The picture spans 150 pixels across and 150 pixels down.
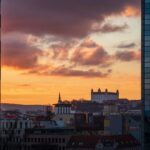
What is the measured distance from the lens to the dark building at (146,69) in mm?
39875

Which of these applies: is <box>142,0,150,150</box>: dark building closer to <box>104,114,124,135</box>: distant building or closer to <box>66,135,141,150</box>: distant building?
<box>66,135,141,150</box>: distant building

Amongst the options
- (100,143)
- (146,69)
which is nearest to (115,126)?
(100,143)

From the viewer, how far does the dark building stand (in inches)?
1570

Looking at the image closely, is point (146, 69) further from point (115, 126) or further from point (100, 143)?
point (115, 126)

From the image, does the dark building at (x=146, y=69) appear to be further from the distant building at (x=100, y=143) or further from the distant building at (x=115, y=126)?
the distant building at (x=115, y=126)

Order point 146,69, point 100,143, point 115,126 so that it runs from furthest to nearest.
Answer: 1. point 115,126
2. point 100,143
3. point 146,69

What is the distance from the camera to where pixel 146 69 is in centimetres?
4009

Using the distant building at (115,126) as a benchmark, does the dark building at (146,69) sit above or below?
above

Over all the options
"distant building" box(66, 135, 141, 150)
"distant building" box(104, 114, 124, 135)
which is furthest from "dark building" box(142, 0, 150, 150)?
"distant building" box(104, 114, 124, 135)

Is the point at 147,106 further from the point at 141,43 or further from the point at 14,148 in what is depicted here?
the point at 14,148

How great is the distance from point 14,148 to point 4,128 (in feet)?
62.0

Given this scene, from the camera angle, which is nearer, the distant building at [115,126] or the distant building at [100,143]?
the distant building at [100,143]

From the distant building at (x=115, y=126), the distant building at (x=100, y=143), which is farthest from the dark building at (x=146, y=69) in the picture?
the distant building at (x=115, y=126)

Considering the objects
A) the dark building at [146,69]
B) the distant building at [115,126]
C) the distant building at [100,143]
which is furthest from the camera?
the distant building at [115,126]
